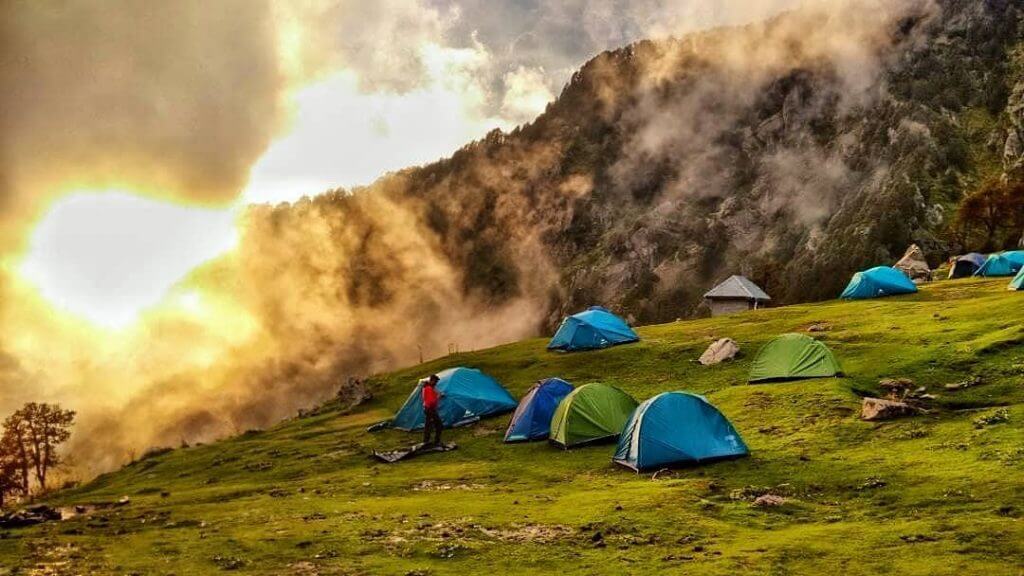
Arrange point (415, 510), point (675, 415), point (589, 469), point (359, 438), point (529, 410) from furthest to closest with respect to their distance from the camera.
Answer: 1. point (359, 438)
2. point (529, 410)
3. point (589, 469)
4. point (675, 415)
5. point (415, 510)

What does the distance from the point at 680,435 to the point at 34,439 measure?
7733 cm

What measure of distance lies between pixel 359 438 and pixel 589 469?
1992cm

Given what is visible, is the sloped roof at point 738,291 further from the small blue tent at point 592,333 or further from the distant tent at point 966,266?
the small blue tent at point 592,333

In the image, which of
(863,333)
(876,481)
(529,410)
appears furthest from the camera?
(863,333)

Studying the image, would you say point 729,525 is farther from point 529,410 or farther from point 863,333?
point 863,333

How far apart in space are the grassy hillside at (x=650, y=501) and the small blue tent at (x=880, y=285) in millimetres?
29249

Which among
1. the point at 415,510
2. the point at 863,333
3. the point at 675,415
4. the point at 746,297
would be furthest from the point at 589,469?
the point at 746,297

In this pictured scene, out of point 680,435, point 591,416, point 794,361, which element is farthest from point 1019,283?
point 680,435

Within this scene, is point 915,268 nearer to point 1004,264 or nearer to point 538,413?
point 1004,264

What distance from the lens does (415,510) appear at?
23688 mm

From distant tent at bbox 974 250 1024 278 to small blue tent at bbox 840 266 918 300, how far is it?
572 inches

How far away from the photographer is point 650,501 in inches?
848

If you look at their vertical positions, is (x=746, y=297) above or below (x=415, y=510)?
above

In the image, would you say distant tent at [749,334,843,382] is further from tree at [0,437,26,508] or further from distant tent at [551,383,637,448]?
tree at [0,437,26,508]
